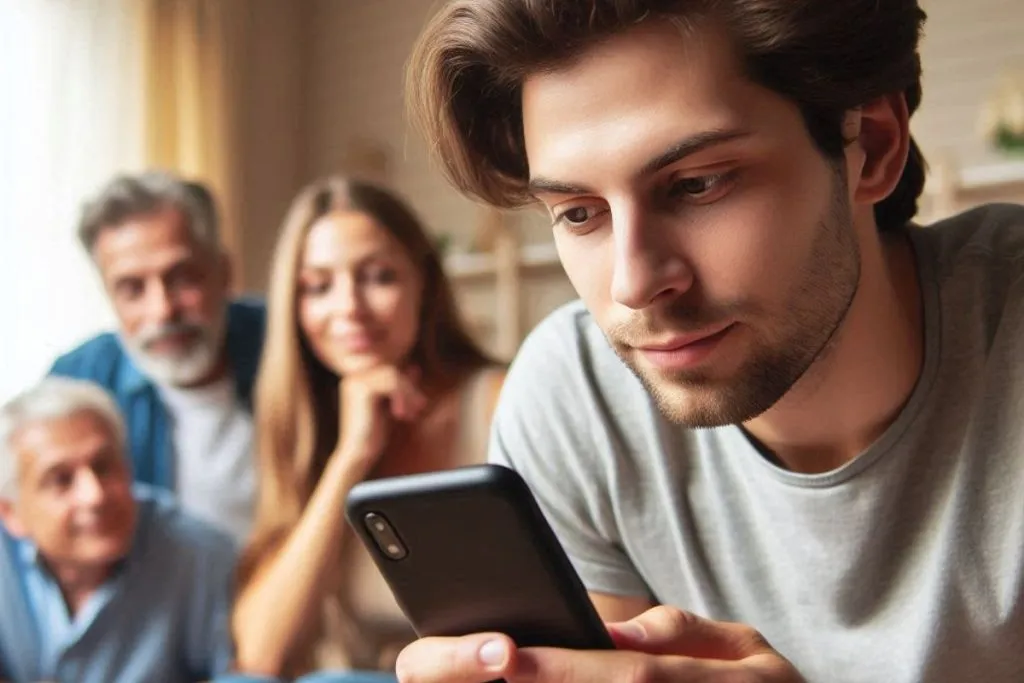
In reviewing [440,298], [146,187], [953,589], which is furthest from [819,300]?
[146,187]

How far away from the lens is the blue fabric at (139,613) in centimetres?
151

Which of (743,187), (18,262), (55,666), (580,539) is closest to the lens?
(743,187)

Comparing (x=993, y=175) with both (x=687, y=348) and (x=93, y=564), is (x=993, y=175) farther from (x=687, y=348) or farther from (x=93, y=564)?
(x=93, y=564)

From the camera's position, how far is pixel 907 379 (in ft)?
2.58

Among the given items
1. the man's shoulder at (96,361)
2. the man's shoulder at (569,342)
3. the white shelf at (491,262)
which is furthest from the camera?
the white shelf at (491,262)

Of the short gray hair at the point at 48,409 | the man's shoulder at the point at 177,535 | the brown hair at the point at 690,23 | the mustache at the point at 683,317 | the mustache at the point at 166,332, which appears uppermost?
the brown hair at the point at 690,23

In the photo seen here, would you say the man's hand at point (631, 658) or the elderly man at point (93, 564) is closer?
the man's hand at point (631, 658)

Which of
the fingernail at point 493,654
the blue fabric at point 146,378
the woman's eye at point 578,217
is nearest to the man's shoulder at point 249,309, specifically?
the blue fabric at point 146,378

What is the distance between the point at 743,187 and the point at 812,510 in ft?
0.82

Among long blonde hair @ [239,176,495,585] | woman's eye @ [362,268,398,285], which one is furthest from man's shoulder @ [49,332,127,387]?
woman's eye @ [362,268,398,285]

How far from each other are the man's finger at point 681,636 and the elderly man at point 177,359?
991 mm

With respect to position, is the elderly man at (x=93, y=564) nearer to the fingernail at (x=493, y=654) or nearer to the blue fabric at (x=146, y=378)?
the blue fabric at (x=146, y=378)

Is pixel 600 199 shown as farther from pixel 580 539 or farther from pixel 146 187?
pixel 146 187

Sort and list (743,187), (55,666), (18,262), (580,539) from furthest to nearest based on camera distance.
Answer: (18,262) → (55,666) → (580,539) → (743,187)
